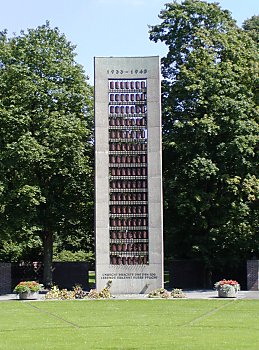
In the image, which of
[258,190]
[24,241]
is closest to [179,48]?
[258,190]

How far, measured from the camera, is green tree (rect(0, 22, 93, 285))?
1576 inches

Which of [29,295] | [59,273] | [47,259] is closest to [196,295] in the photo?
[29,295]

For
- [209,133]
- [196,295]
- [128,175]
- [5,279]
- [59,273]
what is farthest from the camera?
[59,273]

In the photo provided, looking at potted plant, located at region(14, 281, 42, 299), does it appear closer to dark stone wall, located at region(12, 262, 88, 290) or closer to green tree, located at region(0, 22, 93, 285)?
green tree, located at region(0, 22, 93, 285)

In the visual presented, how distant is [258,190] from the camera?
1549 inches

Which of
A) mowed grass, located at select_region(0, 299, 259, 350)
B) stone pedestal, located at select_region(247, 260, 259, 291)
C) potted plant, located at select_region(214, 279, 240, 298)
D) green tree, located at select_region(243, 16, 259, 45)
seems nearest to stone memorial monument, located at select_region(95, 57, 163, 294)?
potted plant, located at select_region(214, 279, 240, 298)

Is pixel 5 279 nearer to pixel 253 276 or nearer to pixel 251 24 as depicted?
pixel 253 276

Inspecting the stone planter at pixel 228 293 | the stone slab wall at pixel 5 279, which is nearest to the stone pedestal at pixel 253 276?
the stone planter at pixel 228 293

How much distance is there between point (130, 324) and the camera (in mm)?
23328

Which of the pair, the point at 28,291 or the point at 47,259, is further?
the point at 47,259

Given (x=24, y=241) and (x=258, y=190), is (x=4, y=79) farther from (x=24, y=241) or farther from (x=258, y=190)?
(x=258, y=190)

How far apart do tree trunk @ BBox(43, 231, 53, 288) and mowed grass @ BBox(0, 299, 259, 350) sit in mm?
9579

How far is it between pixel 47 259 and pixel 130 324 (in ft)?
66.4

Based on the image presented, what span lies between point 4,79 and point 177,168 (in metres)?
10.9
